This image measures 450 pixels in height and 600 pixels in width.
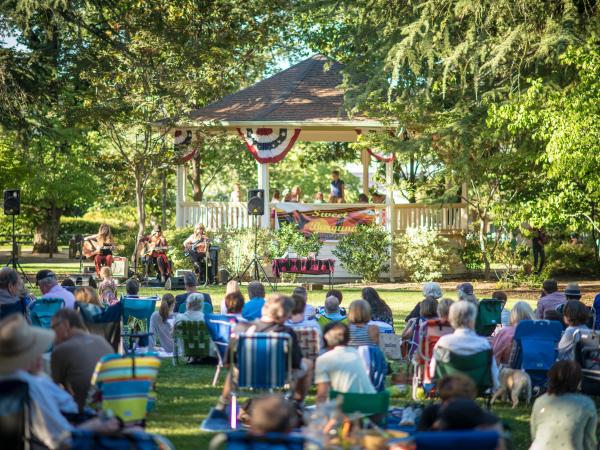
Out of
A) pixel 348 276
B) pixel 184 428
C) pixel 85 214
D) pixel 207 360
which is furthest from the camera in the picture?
pixel 85 214

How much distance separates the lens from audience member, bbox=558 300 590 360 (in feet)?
31.3

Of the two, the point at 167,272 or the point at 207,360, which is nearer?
the point at 207,360

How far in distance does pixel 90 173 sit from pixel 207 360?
2520cm

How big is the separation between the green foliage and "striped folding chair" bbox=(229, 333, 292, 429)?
17.2m

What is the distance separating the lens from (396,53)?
22016 millimetres

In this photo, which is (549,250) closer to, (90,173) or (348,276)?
(348,276)

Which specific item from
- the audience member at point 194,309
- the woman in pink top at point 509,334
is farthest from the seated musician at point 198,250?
the woman in pink top at point 509,334

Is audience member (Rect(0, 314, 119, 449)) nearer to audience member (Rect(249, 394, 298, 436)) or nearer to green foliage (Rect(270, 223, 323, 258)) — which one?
audience member (Rect(249, 394, 298, 436))

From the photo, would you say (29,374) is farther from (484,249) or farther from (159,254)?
(484,249)

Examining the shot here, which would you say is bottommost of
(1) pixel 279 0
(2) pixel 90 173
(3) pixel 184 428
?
(3) pixel 184 428

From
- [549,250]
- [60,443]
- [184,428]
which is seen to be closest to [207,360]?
[184,428]

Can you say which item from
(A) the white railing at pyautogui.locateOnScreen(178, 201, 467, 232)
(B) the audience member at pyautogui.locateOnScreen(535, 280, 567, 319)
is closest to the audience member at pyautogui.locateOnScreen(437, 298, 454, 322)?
(B) the audience member at pyautogui.locateOnScreen(535, 280, 567, 319)

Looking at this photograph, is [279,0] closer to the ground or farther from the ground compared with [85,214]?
farther from the ground

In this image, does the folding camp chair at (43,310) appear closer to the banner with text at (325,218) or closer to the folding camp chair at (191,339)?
the folding camp chair at (191,339)
